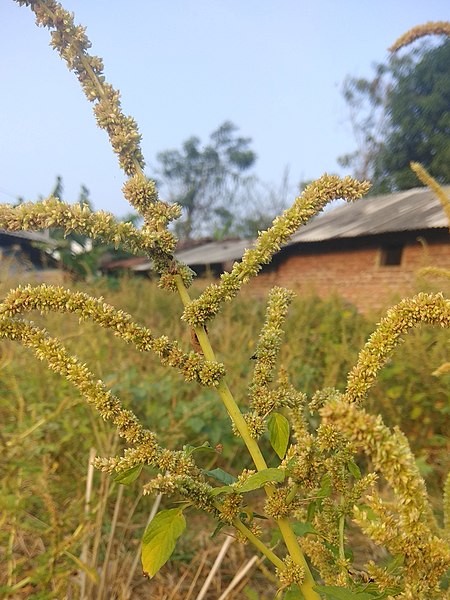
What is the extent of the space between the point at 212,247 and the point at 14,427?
17.0 m

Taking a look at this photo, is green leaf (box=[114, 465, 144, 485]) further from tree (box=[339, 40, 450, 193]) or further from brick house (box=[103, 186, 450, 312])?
tree (box=[339, 40, 450, 193])

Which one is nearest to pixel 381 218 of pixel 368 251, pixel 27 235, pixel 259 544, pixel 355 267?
pixel 368 251

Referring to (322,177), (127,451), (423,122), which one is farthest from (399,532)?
(423,122)

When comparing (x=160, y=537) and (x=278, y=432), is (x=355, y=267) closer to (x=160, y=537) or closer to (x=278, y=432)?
(x=278, y=432)

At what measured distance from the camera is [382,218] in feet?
35.9

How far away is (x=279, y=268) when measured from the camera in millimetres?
12461

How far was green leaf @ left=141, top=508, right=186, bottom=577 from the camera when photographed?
0.69m

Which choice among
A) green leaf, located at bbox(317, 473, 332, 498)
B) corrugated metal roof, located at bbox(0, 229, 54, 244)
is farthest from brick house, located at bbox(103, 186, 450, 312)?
green leaf, located at bbox(317, 473, 332, 498)

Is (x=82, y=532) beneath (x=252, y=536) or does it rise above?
beneath

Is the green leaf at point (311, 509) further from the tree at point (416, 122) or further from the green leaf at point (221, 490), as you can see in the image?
the tree at point (416, 122)

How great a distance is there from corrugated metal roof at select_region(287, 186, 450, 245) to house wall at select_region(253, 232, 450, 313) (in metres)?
0.30

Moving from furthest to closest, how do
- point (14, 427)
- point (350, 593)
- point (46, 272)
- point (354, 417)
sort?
point (46, 272), point (14, 427), point (350, 593), point (354, 417)

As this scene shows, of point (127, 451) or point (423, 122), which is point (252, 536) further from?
point (423, 122)

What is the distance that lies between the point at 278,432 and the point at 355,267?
400 inches
